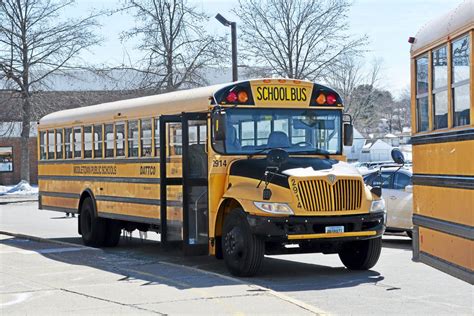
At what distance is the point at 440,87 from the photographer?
8.12 meters

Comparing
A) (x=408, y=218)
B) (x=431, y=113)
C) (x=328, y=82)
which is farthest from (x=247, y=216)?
(x=328, y=82)

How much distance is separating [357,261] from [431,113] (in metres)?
3.80

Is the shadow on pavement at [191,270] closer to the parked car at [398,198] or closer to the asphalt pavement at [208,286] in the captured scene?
the asphalt pavement at [208,286]

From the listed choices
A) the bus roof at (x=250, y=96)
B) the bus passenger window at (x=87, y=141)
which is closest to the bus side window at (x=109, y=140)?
the bus passenger window at (x=87, y=141)

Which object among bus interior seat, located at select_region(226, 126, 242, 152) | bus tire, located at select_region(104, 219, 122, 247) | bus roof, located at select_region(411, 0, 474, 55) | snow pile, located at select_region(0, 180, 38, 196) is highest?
bus roof, located at select_region(411, 0, 474, 55)

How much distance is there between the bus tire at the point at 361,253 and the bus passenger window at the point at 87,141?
6.12 m

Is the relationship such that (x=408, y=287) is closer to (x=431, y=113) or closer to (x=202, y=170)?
(x=431, y=113)

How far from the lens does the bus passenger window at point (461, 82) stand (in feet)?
24.0

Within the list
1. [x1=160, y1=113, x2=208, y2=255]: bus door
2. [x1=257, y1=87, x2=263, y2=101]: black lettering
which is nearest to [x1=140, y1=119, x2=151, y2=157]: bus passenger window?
[x1=160, y1=113, x2=208, y2=255]: bus door

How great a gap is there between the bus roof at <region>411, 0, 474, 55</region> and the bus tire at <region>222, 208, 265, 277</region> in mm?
3259

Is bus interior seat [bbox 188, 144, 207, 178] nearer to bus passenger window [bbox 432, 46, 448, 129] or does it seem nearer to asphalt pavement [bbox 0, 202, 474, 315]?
asphalt pavement [bbox 0, 202, 474, 315]

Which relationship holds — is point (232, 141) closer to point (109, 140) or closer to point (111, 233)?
point (109, 140)

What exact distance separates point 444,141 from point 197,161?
501cm

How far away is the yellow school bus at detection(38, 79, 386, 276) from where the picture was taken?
10.8m
